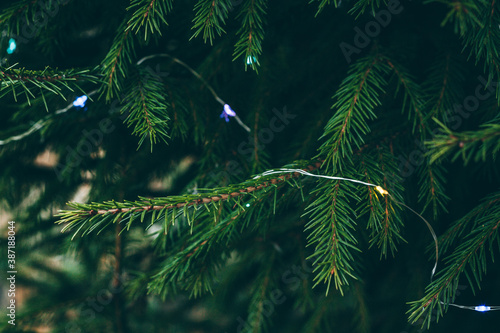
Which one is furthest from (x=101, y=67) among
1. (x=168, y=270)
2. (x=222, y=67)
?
(x=168, y=270)

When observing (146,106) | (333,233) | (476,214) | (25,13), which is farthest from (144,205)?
(476,214)

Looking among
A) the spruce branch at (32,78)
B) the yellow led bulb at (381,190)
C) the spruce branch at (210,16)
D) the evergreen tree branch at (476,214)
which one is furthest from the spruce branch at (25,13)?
the evergreen tree branch at (476,214)

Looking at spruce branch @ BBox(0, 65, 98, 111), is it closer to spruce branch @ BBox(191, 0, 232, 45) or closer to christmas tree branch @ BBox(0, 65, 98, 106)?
christmas tree branch @ BBox(0, 65, 98, 106)

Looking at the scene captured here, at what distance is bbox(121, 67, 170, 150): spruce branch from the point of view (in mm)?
582

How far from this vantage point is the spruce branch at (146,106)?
0.58 meters

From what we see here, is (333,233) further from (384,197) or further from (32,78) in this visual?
(32,78)

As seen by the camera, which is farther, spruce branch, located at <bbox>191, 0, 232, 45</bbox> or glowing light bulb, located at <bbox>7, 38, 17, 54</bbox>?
glowing light bulb, located at <bbox>7, 38, 17, 54</bbox>

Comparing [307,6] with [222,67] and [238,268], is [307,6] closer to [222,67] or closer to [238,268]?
[222,67]

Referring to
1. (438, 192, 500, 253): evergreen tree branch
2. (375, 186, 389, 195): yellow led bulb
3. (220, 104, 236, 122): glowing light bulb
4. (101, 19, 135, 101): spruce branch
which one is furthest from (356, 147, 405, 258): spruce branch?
(101, 19, 135, 101): spruce branch

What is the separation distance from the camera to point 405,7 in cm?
75

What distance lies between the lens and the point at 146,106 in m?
0.60

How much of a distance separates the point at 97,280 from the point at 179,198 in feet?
2.27

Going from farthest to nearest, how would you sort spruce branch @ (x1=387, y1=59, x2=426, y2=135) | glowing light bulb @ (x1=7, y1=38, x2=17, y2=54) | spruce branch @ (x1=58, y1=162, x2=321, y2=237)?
1. glowing light bulb @ (x1=7, y1=38, x2=17, y2=54)
2. spruce branch @ (x1=387, y1=59, x2=426, y2=135)
3. spruce branch @ (x1=58, y1=162, x2=321, y2=237)

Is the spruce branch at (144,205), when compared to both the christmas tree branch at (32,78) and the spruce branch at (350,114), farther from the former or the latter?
the christmas tree branch at (32,78)
